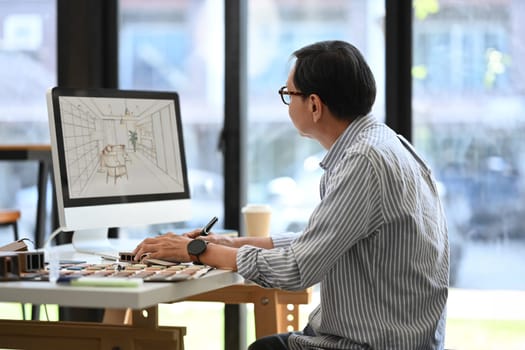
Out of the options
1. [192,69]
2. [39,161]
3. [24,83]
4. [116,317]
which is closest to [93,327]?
[116,317]

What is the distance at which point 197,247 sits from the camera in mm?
2035

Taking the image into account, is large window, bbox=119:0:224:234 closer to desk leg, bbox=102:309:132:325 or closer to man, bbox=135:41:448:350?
desk leg, bbox=102:309:132:325

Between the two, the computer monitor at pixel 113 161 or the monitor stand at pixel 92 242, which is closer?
the computer monitor at pixel 113 161

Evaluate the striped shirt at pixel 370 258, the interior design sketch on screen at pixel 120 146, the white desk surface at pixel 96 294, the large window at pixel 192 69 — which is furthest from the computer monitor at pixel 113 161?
the large window at pixel 192 69

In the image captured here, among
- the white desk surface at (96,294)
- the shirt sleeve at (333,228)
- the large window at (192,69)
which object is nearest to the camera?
the white desk surface at (96,294)

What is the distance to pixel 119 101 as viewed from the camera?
2.62 metres

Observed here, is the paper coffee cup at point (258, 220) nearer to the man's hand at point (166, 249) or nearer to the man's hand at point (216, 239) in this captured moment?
the man's hand at point (216, 239)

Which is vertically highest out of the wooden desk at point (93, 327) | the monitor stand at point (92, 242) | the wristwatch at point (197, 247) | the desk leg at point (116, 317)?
the wristwatch at point (197, 247)

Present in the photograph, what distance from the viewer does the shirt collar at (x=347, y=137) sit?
6.63 feet

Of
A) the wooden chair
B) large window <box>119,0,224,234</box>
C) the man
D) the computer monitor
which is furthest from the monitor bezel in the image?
the wooden chair

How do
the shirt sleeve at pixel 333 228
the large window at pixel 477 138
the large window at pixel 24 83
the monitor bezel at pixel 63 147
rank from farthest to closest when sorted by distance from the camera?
1. the large window at pixel 24 83
2. the large window at pixel 477 138
3. the monitor bezel at pixel 63 147
4. the shirt sleeve at pixel 333 228

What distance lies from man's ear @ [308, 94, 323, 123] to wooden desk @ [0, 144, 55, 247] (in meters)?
1.75

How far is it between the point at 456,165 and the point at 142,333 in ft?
6.38

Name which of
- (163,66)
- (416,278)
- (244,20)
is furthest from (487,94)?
(416,278)
